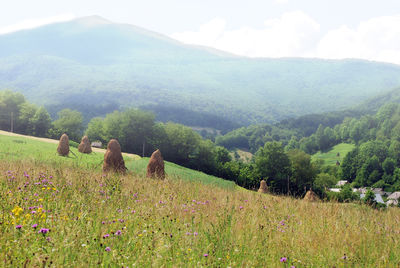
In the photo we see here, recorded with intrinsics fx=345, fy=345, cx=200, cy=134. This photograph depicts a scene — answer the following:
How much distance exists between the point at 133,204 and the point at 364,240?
4.61 m

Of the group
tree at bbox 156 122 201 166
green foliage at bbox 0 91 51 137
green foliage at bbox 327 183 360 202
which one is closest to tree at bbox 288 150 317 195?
green foliage at bbox 327 183 360 202

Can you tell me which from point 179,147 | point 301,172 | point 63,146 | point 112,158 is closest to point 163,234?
point 112,158

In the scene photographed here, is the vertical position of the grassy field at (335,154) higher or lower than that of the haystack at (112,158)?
lower

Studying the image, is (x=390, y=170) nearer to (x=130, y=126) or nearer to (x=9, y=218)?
(x=130, y=126)

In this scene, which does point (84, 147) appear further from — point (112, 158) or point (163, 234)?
point (163, 234)

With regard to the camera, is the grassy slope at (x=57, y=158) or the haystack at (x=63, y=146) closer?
the grassy slope at (x=57, y=158)

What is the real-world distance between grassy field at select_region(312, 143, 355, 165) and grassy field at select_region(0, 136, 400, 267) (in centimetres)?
15870

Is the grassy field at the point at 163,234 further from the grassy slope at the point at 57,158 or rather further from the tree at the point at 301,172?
the tree at the point at 301,172

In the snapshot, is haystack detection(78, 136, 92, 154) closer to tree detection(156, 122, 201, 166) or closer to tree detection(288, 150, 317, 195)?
tree detection(156, 122, 201, 166)

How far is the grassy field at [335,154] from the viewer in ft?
521

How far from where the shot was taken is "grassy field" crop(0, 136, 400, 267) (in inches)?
167

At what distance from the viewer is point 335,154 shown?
166 metres

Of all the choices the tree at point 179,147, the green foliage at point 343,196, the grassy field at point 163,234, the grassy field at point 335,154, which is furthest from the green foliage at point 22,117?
the grassy field at point 335,154

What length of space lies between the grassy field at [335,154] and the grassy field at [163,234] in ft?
521
